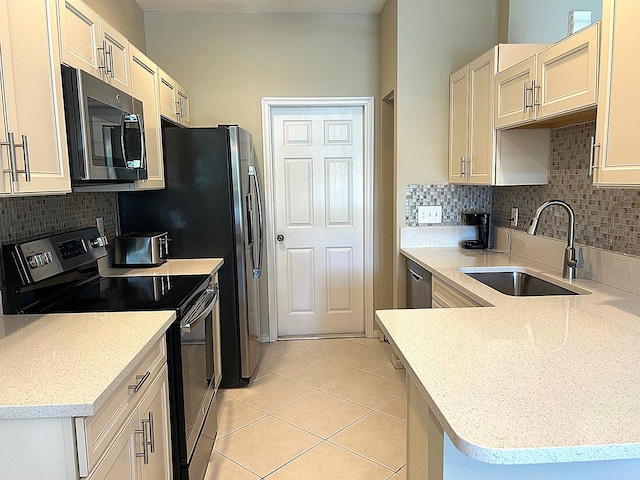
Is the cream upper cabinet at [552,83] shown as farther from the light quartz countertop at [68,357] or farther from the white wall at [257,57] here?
the light quartz countertop at [68,357]

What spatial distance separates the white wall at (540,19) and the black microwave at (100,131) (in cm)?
227

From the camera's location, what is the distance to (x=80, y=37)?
180 centimetres

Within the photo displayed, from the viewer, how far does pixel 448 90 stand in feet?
10.6

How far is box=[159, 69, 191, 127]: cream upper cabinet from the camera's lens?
290cm


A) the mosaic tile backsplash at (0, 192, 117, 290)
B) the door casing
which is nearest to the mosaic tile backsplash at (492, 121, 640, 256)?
the door casing

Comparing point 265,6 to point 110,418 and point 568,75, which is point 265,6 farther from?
point 110,418

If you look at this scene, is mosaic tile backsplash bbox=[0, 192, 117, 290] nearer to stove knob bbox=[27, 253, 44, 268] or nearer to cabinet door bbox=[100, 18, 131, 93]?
stove knob bbox=[27, 253, 44, 268]

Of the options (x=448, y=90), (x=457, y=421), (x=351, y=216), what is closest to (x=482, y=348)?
(x=457, y=421)

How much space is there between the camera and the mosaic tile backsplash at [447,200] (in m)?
3.32

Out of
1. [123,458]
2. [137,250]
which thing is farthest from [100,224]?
[123,458]

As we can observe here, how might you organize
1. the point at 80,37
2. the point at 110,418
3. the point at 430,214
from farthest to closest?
the point at 430,214 → the point at 80,37 → the point at 110,418

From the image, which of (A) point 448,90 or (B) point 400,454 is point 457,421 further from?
(A) point 448,90

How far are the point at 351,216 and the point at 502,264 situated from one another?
1.58m

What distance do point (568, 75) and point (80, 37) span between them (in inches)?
76.8
